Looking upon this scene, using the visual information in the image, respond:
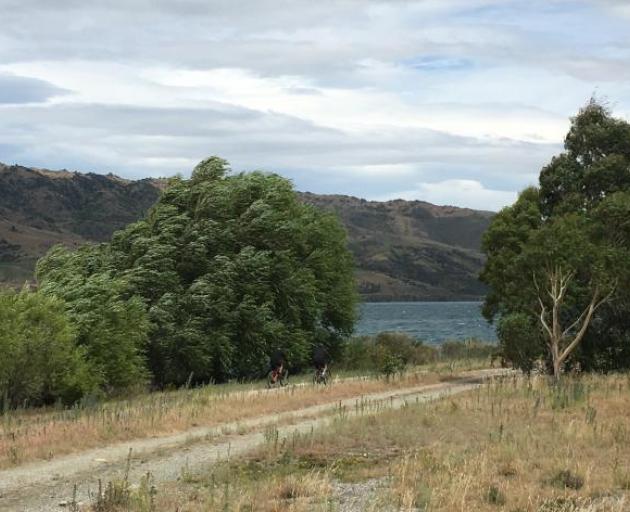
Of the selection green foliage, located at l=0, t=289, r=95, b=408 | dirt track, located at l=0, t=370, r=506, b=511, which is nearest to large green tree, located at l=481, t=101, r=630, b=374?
dirt track, located at l=0, t=370, r=506, b=511

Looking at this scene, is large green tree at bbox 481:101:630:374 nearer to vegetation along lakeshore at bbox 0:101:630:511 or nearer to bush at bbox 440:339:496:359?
vegetation along lakeshore at bbox 0:101:630:511

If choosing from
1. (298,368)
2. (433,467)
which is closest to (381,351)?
(298,368)

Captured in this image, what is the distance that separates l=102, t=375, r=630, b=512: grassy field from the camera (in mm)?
13016

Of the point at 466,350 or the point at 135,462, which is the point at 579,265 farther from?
the point at 466,350

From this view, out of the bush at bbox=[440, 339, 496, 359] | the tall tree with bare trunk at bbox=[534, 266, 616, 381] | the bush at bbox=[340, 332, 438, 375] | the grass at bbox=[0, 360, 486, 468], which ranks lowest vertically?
the bush at bbox=[440, 339, 496, 359]

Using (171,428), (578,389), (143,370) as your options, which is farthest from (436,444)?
(143,370)

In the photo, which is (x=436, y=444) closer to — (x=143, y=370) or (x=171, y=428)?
(x=171, y=428)

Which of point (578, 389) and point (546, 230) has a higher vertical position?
point (546, 230)

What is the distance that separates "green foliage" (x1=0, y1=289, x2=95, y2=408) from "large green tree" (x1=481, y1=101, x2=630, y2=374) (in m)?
18.2

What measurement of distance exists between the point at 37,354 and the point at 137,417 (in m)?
10.0

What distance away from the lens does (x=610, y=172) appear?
42.3 m

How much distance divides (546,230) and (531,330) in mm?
4468

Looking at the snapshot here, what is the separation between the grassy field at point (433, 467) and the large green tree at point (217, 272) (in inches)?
778

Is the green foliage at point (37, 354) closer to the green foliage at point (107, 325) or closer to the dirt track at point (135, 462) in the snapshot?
the green foliage at point (107, 325)
